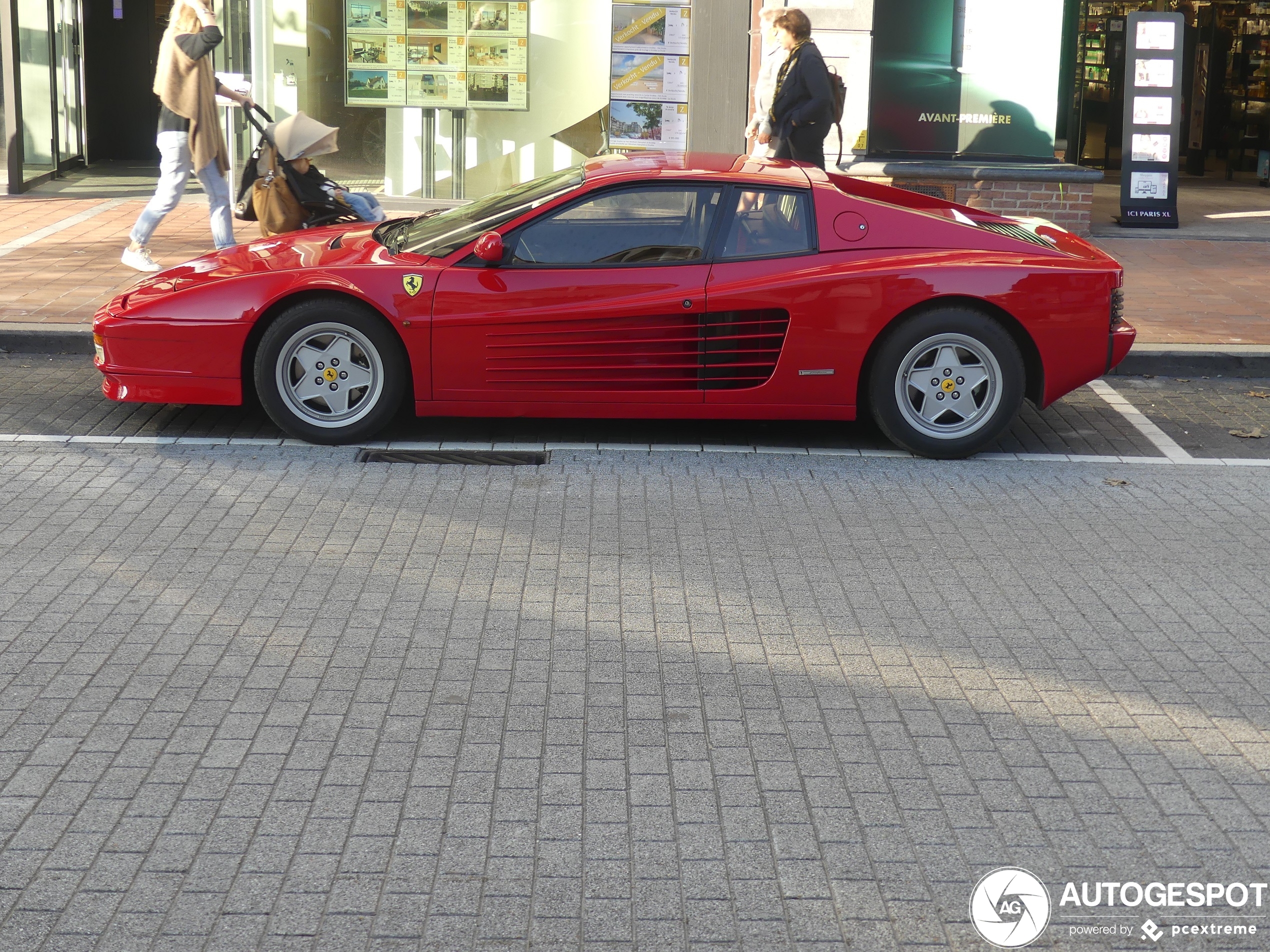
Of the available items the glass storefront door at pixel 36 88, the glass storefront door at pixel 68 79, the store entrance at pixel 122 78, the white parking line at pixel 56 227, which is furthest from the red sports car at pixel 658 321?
the store entrance at pixel 122 78

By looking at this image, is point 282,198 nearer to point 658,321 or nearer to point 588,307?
point 588,307

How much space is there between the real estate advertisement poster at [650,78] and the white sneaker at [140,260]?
5.09m

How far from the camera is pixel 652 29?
13.5m

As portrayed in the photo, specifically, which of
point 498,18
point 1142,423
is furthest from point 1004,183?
point 1142,423

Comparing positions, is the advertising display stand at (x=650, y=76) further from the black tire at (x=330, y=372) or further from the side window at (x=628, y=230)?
the black tire at (x=330, y=372)

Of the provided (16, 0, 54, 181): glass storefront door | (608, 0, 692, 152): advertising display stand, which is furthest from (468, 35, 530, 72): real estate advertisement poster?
(16, 0, 54, 181): glass storefront door

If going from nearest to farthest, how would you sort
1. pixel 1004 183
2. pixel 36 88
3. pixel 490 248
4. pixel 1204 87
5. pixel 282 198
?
1. pixel 490 248
2. pixel 282 198
3. pixel 1004 183
4. pixel 36 88
5. pixel 1204 87

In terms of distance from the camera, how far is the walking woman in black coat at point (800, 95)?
10.6 m

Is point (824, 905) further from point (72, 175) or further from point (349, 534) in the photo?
point (72, 175)

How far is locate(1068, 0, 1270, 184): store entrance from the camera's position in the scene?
19.7 metres

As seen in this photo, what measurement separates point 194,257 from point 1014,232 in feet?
20.7

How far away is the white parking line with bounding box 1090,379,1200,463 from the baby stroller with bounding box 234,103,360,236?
4618mm

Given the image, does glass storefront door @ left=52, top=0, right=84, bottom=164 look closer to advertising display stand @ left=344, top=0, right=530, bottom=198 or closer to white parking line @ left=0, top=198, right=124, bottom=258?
white parking line @ left=0, top=198, right=124, bottom=258

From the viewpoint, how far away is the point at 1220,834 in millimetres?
3570
